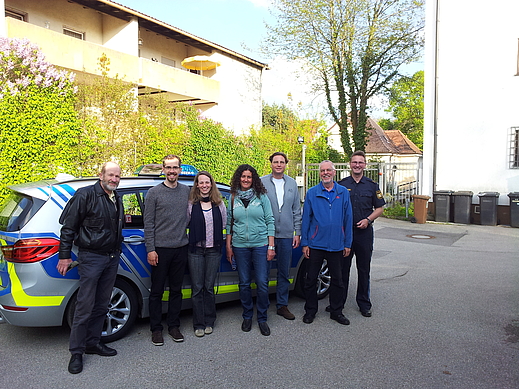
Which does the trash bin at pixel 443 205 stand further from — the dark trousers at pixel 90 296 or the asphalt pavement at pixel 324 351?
the dark trousers at pixel 90 296

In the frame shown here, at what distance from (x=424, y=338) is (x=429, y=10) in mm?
14369

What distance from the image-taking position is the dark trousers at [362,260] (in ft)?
17.7

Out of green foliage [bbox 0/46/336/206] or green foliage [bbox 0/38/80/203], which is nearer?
green foliage [bbox 0/38/80/203]

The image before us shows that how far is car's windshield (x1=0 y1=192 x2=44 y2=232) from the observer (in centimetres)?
415

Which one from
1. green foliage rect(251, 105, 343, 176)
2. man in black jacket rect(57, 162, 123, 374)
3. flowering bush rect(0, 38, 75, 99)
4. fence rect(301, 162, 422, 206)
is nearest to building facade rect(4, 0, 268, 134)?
green foliage rect(251, 105, 343, 176)

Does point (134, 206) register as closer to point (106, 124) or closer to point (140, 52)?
point (106, 124)

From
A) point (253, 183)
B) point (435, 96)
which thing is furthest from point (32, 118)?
point (435, 96)

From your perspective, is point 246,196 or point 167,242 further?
point 246,196

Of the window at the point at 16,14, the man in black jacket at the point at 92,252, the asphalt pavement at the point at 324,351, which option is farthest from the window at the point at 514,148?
the window at the point at 16,14

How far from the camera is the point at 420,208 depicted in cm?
1480

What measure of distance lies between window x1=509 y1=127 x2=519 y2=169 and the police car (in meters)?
13.1

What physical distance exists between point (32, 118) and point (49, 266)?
6089 millimetres

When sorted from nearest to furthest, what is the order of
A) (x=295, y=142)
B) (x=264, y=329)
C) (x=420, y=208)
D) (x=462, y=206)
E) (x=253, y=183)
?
1. (x=264, y=329)
2. (x=253, y=183)
3. (x=462, y=206)
4. (x=420, y=208)
5. (x=295, y=142)

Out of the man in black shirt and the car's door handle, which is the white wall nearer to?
the man in black shirt
